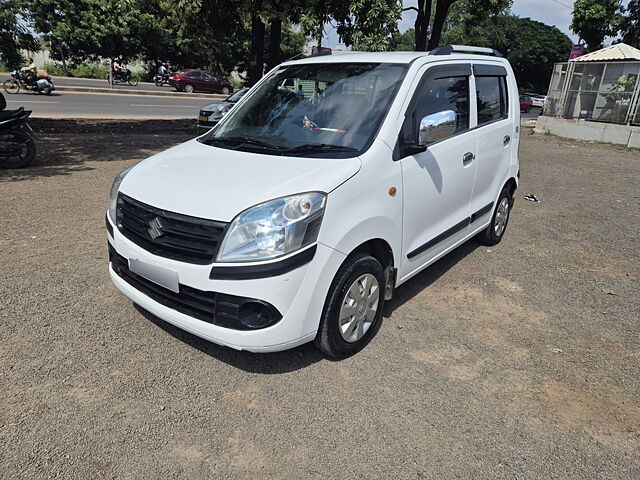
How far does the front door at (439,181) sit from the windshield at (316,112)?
0.33m

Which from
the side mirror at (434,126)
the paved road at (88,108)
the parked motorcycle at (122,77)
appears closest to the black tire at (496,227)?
the side mirror at (434,126)

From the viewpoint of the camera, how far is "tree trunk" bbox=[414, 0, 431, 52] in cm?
1562

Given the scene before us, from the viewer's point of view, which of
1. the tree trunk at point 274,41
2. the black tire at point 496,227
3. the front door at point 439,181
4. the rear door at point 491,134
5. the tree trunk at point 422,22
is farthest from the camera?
the tree trunk at point 422,22

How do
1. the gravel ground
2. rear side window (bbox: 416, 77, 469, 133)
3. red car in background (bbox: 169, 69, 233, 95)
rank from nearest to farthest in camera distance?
the gravel ground, rear side window (bbox: 416, 77, 469, 133), red car in background (bbox: 169, 69, 233, 95)

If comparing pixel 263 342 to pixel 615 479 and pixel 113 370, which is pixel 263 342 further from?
pixel 615 479

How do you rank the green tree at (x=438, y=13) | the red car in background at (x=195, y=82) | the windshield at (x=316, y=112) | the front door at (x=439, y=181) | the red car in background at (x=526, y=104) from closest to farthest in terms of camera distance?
the windshield at (x=316, y=112)
the front door at (x=439, y=181)
the green tree at (x=438, y=13)
the red car in background at (x=195, y=82)
the red car in background at (x=526, y=104)

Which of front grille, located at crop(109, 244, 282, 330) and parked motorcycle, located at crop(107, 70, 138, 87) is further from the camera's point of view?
parked motorcycle, located at crop(107, 70, 138, 87)

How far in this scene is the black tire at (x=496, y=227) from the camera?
502 centimetres

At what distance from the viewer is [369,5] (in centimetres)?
897

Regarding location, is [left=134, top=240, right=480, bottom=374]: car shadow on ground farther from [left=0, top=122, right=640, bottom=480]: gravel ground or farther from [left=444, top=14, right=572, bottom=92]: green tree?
[left=444, top=14, right=572, bottom=92]: green tree

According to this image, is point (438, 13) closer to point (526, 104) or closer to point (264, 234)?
point (264, 234)

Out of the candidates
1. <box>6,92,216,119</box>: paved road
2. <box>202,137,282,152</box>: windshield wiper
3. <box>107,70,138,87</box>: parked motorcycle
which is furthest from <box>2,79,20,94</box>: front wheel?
<box>202,137,282,152</box>: windshield wiper

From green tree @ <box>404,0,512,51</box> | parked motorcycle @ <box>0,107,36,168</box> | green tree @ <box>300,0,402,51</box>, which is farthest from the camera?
green tree @ <box>404,0,512,51</box>

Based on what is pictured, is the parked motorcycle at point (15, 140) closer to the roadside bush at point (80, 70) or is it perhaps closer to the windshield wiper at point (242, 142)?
the windshield wiper at point (242, 142)
